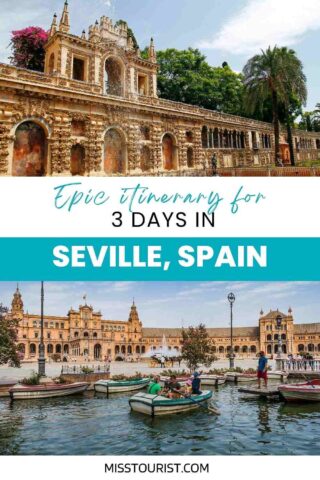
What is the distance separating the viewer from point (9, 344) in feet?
43.3

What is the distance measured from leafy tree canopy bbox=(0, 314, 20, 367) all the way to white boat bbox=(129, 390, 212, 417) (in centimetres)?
339

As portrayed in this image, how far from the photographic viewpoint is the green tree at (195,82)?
35803 mm

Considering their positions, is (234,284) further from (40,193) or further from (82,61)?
(82,61)

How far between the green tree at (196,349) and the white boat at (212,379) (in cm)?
90

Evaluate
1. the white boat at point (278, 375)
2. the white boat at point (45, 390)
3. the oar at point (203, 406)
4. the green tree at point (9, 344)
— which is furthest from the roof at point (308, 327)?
the green tree at point (9, 344)

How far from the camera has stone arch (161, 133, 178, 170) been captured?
27812 mm

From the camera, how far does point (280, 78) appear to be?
2591 cm

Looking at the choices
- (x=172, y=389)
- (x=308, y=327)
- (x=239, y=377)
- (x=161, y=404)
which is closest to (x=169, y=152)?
(x=239, y=377)

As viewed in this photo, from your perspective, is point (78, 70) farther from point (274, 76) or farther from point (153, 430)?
point (153, 430)

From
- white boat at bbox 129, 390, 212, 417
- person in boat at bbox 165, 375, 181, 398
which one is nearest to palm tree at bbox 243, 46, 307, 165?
person in boat at bbox 165, 375, 181, 398

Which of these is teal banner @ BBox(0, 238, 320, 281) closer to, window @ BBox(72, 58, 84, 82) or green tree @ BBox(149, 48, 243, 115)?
window @ BBox(72, 58, 84, 82)

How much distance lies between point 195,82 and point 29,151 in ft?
61.4

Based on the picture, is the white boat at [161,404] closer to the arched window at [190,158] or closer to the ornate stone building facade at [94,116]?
the ornate stone building facade at [94,116]
